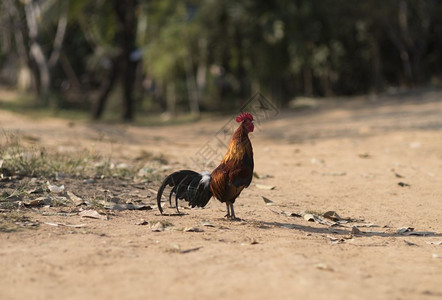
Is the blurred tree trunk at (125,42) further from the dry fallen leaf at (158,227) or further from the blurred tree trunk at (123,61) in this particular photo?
the dry fallen leaf at (158,227)

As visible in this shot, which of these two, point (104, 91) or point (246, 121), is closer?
point (246, 121)

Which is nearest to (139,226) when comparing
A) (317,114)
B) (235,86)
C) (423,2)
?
(317,114)

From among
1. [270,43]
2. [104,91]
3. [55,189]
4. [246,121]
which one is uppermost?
[270,43]

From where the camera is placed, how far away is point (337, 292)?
3.02m

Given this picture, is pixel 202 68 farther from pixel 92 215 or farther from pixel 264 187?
pixel 92 215

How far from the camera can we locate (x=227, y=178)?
468 centimetres

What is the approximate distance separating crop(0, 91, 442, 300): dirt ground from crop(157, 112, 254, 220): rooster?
0.20 m

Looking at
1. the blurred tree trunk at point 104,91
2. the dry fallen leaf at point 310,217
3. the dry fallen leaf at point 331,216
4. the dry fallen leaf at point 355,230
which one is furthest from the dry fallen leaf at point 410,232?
the blurred tree trunk at point 104,91

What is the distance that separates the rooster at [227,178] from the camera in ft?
15.3

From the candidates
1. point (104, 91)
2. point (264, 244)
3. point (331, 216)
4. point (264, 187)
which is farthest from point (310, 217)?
point (104, 91)

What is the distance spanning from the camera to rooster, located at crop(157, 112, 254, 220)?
4.65 m

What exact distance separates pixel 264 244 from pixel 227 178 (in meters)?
0.82

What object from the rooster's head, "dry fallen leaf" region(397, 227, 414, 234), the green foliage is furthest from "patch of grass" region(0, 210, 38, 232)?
the green foliage

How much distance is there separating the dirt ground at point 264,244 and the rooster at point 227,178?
0.20 m
